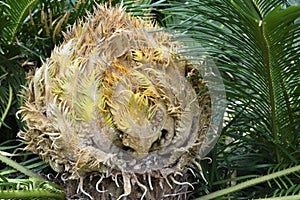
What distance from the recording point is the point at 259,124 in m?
0.67

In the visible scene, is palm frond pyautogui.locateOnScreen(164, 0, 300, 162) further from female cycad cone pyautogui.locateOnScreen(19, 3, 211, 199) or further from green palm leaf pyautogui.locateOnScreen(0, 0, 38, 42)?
green palm leaf pyautogui.locateOnScreen(0, 0, 38, 42)

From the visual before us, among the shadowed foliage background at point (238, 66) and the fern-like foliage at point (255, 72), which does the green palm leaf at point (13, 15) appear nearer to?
the shadowed foliage background at point (238, 66)

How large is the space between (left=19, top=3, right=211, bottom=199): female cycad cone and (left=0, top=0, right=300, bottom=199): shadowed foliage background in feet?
0.21

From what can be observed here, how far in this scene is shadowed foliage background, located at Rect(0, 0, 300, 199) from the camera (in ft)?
1.68

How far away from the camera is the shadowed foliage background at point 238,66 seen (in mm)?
512

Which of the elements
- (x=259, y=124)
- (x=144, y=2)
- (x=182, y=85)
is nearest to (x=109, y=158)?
(x=182, y=85)

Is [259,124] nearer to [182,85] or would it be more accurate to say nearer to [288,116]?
[288,116]

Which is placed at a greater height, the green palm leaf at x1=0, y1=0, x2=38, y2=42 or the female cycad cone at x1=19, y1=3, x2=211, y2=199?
the green palm leaf at x1=0, y1=0, x2=38, y2=42

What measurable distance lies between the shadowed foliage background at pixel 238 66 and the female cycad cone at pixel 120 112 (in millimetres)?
65

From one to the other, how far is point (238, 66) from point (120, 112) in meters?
0.18

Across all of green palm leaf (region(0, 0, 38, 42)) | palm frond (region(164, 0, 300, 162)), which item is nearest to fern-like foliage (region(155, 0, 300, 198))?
palm frond (region(164, 0, 300, 162))

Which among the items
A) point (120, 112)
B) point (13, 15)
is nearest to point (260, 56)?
point (120, 112)

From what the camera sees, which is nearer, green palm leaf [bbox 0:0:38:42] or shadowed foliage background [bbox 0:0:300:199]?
shadowed foliage background [bbox 0:0:300:199]

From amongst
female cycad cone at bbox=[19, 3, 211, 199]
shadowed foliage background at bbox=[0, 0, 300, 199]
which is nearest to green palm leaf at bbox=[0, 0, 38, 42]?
shadowed foliage background at bbox=[0, 0, 300, 199]
